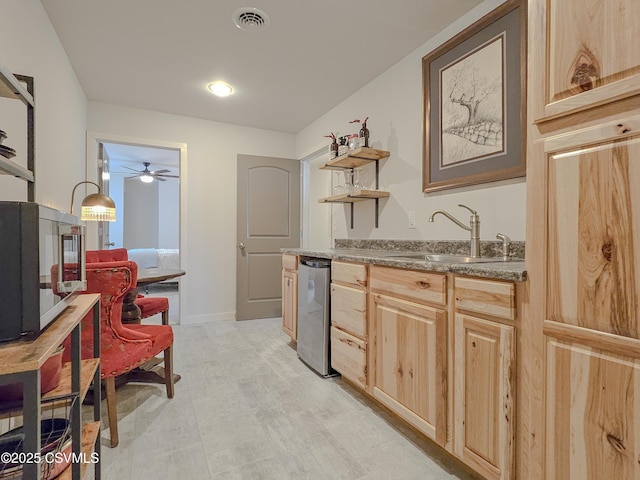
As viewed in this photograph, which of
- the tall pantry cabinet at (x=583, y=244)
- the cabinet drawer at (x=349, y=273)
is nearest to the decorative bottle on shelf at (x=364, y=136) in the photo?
the cabinet drawer at (x=349, y=273)

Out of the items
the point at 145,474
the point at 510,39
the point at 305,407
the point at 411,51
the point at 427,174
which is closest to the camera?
the point at 145,474

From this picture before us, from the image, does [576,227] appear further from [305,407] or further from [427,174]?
[305,407]

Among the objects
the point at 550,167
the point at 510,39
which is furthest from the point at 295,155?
the point at 550,167

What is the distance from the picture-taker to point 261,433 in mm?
1681

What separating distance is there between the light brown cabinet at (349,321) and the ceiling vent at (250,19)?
1.65 m

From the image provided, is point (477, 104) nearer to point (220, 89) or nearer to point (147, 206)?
point (220, 89)

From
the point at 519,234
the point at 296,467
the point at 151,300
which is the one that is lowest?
the point at 296,467

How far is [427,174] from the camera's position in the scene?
7.41 feet

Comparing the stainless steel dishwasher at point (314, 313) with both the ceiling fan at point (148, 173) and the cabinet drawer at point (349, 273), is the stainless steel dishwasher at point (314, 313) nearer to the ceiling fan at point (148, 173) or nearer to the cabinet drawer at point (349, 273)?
the cabinet drawer at point (349, 273)

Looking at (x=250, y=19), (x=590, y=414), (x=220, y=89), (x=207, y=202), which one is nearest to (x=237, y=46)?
(x=250, y=19)

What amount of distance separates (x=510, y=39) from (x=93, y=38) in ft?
8.97

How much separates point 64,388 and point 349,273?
57.6 inches

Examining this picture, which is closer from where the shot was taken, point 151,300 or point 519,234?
point 519,234

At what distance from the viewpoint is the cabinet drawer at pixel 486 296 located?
112 centimetres
